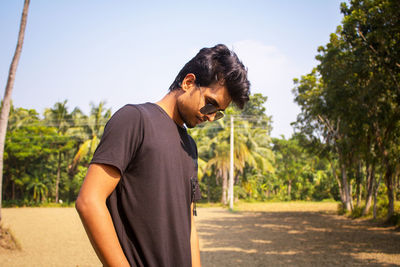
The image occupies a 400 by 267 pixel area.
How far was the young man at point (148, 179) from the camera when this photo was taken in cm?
123

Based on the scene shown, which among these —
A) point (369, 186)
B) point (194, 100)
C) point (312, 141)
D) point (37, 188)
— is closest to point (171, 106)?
point (194, 100)

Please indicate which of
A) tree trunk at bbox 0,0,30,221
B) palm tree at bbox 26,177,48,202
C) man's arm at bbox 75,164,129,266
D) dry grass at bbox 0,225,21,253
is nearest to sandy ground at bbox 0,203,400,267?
dry grass at bbox 0,225,21,253

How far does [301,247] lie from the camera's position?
35.2ft

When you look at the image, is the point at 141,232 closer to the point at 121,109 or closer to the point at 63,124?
the point at 121,109

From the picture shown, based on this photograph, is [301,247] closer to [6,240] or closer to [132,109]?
[6,240]

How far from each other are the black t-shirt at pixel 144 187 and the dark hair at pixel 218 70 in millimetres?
284

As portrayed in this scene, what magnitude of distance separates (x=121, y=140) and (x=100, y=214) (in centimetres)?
26

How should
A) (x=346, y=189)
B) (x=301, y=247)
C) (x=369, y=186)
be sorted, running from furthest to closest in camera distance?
(x=346, y=189) → (x=369, y=186) → (x=301, y=247)

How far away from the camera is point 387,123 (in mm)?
11609

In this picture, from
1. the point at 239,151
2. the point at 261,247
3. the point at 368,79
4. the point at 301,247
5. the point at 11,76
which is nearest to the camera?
the point at 11,76

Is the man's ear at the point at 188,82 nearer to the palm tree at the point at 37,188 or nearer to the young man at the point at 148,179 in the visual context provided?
the young man at the point at 148,179

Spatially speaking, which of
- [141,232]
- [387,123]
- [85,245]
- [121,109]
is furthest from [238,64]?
[387,123]

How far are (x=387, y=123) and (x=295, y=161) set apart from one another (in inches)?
1281

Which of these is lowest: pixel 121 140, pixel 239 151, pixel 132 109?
pixel 121 140
